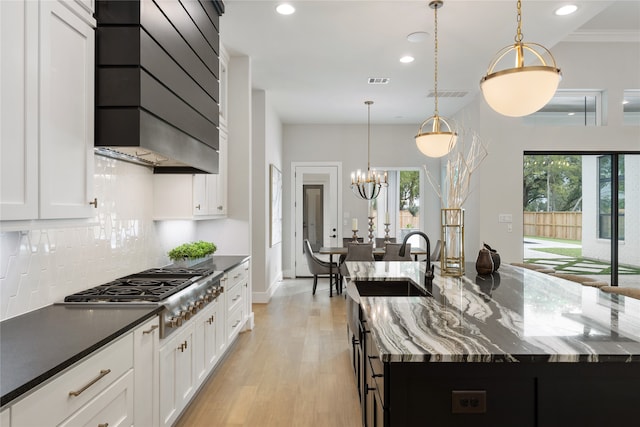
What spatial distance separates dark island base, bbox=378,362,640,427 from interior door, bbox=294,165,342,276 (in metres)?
6.63

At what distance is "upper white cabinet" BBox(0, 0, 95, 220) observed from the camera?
1382mm

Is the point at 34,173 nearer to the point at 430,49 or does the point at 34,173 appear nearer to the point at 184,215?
the point at 184,215

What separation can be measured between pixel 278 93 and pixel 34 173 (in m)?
4.77

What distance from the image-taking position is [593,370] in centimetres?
132

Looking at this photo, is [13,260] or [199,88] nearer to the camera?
[13,260]

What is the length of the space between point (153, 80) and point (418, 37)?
2.80m

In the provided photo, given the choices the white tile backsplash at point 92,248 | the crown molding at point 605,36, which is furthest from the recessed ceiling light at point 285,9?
the crown molding at point 605,36

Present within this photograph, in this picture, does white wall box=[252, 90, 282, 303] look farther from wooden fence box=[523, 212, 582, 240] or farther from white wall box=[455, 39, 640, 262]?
wooden fence box=[523, 212, 582, 240]

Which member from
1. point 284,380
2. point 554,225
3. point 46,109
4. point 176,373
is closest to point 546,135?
point 554,225

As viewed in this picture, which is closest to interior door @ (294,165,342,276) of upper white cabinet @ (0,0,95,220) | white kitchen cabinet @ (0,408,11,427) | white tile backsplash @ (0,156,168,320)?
white tile backsplash @ (0,156,168,320)

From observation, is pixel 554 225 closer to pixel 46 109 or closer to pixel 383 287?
pixel 383 287

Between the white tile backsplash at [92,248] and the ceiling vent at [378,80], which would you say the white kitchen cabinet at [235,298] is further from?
the ceiling vent at [378,80]

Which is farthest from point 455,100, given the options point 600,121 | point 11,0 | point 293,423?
point 11,0

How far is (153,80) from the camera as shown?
2156mm
